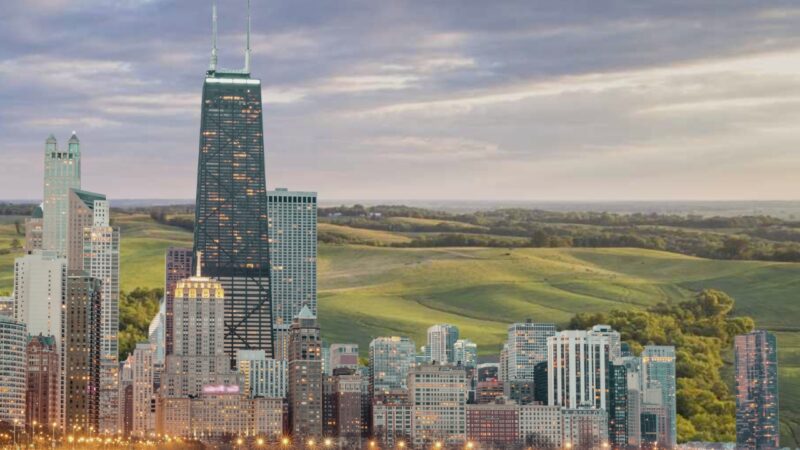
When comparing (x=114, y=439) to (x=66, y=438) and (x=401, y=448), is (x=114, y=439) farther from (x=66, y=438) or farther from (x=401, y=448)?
(x=401, y=448)

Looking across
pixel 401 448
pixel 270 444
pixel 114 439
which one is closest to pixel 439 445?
pixel 401 448

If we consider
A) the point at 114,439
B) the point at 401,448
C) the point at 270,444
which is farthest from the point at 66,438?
the point at 401,448

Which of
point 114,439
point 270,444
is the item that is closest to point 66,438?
point 114,439

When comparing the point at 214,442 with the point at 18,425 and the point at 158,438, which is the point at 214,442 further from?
the point at 18,425

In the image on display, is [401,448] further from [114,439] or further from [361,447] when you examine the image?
[114,439]

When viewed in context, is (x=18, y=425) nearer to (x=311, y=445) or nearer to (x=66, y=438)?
(x=66, y=438)
